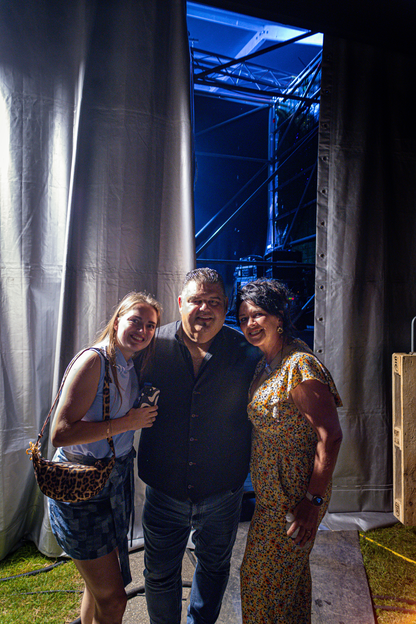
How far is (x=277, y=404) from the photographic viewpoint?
47.1 inches

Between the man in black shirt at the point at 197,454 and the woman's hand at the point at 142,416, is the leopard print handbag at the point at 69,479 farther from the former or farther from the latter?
the man in black shirt at the point at 197,454

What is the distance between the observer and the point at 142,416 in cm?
123

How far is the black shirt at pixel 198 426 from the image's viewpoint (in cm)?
130

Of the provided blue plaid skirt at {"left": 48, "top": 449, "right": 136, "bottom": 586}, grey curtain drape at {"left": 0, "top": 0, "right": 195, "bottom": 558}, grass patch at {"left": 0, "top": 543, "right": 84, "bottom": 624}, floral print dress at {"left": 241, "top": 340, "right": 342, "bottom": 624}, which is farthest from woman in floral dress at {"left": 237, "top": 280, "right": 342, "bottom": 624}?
grey curtain drape at {"left": 0, "top": 0, "right": 195, "bottom": 558}

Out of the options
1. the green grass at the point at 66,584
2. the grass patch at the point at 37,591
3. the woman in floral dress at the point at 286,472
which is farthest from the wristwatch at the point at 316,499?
the grass patch at the point at 37,591

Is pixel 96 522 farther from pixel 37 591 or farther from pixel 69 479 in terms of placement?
pixel 37 591

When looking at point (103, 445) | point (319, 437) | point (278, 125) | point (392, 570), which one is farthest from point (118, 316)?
point (278, 125)

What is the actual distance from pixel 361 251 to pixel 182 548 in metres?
1.91

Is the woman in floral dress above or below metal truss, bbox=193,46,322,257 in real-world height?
below

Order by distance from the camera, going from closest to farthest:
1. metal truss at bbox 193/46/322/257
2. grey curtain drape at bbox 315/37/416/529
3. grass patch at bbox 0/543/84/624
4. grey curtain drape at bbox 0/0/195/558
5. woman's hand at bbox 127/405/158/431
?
woman's hand at bbox 127/405/158/431 < grass patch at bbox 0/543/84/624 < grey curtain drape at bbox 0/0/195/558 < grey curtain drape at bbox 315/37/416/529 < metal truss at bbox 193/46/322/257

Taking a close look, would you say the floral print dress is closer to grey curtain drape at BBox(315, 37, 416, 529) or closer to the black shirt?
the black shirt

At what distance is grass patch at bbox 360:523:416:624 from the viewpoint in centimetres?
168

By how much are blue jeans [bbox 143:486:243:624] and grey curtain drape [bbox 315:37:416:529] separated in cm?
125

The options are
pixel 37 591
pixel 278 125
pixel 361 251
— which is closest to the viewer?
pixel 37 591
